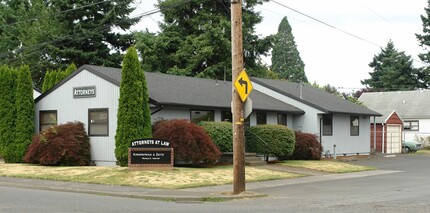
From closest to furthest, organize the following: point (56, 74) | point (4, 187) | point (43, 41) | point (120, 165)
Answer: point (4, 187) < point (120, 165) < point (56, 74) < point (43, 41)

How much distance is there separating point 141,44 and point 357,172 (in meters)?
29.0

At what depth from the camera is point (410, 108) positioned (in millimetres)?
59375

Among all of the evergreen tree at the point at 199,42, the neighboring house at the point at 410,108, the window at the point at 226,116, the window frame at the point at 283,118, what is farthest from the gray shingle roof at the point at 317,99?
the neighboring house at the point at 410,108

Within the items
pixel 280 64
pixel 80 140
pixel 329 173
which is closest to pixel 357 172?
pixel 329 173

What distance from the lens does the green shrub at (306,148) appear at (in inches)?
1284

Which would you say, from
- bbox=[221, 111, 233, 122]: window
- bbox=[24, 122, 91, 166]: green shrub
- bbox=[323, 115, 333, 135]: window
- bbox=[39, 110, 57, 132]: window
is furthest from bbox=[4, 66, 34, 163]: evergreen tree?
bbox=[323, 115, 333, 135]: window

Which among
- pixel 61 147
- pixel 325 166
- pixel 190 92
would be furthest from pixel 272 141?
pixel 61 147

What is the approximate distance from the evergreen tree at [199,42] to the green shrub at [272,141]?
20.5 metres

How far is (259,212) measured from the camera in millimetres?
13930

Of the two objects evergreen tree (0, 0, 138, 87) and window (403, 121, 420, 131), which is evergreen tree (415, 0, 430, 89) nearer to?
window (403, 121, 420, 131)

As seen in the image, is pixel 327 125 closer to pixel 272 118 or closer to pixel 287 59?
pixel 272 118

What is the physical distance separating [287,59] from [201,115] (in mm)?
69176

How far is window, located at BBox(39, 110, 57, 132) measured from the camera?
2959 cm

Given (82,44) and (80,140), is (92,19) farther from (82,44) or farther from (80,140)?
(80,140)
